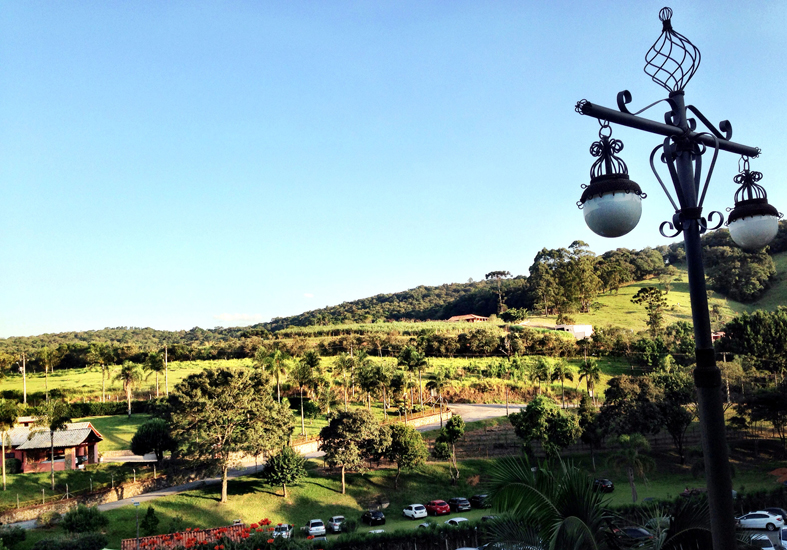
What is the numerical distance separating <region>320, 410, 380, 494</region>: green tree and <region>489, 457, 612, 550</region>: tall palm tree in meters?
28.3

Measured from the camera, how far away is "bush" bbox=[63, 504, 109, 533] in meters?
23.2

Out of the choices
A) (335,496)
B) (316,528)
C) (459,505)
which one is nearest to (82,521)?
(316,528)

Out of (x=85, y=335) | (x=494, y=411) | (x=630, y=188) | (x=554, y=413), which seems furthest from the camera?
(x=85, y=335)

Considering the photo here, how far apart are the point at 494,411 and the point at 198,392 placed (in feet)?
90.5

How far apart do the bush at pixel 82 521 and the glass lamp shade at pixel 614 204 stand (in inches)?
1049

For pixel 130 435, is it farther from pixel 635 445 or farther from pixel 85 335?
pixel 85 335

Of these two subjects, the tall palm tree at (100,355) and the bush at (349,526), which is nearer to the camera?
the bush at (349,526)

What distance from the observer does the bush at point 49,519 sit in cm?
2544

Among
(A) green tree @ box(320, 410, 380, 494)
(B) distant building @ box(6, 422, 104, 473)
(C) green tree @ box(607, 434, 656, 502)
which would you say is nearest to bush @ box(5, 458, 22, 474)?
(B) distant building @ box(6, 422, 104, 473)

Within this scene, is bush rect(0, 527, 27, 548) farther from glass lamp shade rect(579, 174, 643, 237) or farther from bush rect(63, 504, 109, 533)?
glass lamp shade rect(579, 174, 643, 237)

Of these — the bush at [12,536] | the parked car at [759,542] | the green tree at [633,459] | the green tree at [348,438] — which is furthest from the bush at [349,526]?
the parked car at [759,542]

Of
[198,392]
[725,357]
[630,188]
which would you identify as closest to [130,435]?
[198,392]

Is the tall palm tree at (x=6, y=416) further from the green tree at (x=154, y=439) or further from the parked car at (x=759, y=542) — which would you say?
the parked car at (x=759, y=542)

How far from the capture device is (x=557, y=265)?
8738 cm
